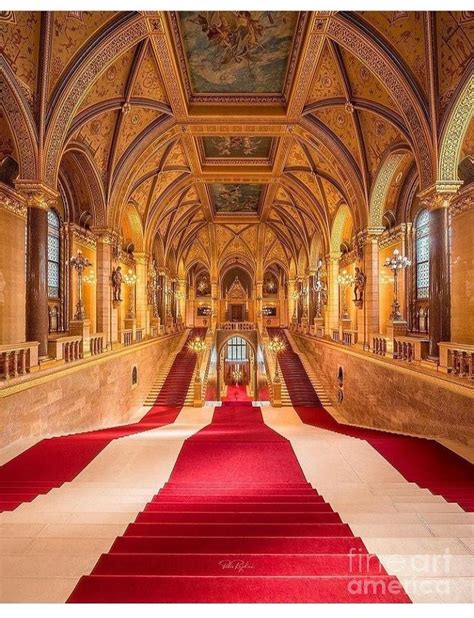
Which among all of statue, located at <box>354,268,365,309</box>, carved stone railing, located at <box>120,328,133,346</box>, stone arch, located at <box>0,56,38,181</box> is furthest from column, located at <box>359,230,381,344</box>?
stone arch, located at <box>0,56,38,181</box>

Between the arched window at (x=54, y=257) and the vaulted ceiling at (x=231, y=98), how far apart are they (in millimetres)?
1213

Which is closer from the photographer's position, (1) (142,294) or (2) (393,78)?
(2) (393,78)

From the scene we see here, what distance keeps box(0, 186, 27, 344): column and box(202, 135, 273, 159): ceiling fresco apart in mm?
8126

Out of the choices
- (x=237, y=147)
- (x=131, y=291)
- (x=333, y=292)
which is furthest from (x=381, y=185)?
(x=131, y=291)

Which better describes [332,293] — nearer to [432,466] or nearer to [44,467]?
[432,466]

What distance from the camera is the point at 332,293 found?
18891 millimetres

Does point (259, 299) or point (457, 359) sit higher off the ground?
point (259, 299)

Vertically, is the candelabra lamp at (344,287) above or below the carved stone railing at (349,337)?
above

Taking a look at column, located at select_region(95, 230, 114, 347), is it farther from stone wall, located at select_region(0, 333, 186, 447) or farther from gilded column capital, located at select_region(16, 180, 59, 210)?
gilded column capital, located at select_region(16, 180, 59, 210)

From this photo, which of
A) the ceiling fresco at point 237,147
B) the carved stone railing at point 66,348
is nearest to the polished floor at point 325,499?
the carved stone railing at point 66,348

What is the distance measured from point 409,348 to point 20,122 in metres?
11.0

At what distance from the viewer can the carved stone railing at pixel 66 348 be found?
9258mm

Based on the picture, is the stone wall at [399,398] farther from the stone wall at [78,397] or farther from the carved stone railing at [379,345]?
the stone wall at [78,397]

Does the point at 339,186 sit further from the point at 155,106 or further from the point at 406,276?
the point at 155,106
